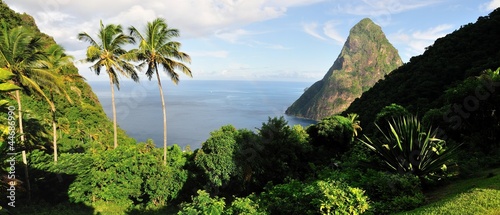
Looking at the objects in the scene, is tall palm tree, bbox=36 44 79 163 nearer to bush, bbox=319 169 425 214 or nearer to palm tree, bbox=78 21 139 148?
palm tree, bbox=78 21 139 148

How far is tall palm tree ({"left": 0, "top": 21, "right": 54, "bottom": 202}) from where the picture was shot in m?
13.2

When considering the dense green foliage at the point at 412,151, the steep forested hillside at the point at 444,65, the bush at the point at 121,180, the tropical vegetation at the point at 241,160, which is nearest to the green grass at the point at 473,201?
the tropical vegetation at the point at 241,160

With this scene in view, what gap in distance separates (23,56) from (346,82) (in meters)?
173

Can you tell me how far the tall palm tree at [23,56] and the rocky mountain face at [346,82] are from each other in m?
144

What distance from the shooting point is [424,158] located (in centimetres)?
836

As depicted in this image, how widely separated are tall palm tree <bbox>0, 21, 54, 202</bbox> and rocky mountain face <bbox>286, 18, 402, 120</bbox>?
5665 inches

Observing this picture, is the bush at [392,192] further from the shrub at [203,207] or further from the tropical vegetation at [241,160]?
the shrub at [203,207]

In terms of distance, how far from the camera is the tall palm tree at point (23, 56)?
13156mm

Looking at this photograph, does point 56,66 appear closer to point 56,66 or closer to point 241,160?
point 56,66

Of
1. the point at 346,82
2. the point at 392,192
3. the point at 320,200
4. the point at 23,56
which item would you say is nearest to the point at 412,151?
the point at 392,192

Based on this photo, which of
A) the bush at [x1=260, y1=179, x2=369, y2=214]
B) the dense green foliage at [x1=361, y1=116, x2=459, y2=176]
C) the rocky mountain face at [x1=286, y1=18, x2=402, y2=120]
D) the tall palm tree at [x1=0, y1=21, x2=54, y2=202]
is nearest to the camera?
the bush at [x1=260, y1=179, x2=369, y2=214]

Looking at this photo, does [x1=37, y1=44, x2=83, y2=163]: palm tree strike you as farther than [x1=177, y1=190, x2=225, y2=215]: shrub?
Yes

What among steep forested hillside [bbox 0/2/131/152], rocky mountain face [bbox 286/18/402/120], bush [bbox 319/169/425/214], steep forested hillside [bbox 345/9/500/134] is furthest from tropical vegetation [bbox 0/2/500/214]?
rocky mountain face [bbox 286/18/402/120]

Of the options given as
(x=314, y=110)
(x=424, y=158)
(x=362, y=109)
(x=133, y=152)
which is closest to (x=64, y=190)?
(x=133, y=152)
